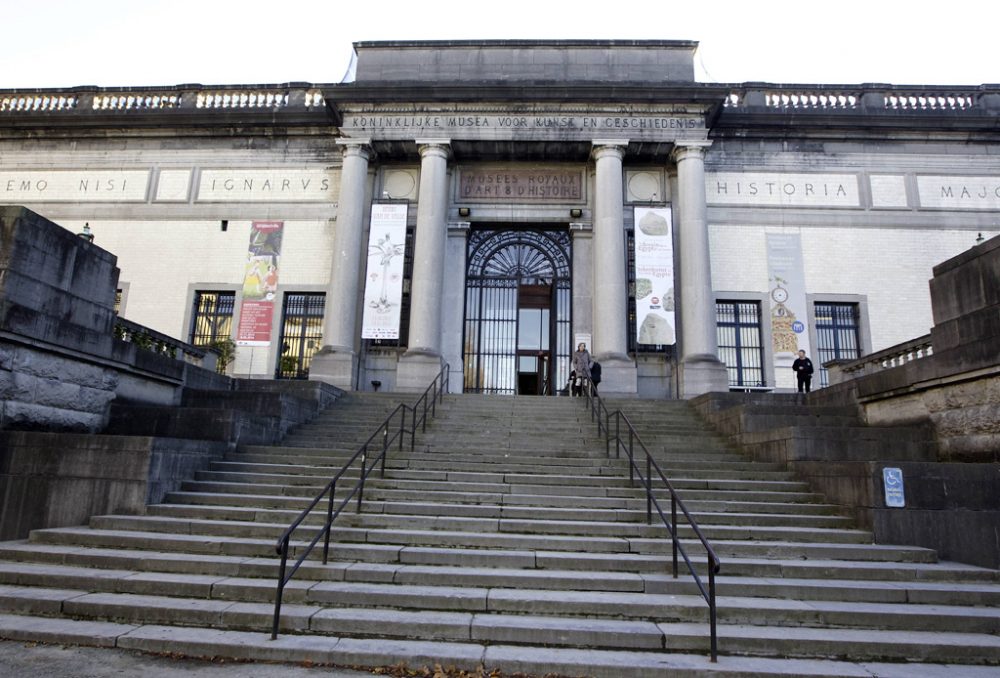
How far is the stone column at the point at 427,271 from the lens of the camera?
1678 cm

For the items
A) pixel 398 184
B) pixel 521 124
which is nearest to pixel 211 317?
pixel 398 184

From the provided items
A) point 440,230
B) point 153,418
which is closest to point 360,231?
point 440,230

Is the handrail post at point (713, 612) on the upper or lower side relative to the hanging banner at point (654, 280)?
lower

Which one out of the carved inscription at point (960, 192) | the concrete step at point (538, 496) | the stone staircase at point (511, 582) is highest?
the carved inscription at point (960, 192)

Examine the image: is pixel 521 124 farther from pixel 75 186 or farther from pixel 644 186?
pixel 75 186

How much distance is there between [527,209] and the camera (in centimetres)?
1958

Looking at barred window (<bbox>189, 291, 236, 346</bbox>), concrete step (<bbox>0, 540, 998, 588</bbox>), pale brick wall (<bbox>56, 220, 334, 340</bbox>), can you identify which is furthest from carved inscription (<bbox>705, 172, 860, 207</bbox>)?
barred window (<bbox>189, 291, 236, 346</bbox>)

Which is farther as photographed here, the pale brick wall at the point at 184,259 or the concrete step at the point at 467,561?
the pale brick wall at the point at 184,259

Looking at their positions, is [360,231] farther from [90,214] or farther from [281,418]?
[90,214]

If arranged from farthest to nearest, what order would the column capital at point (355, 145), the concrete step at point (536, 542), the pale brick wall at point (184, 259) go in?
the pale brick wall at point (184, 259), the column capital at point (355, 145), the concrete step at point (536, 542)

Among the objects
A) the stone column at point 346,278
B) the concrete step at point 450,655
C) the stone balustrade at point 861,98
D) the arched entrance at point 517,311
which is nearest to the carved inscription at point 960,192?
the stone balustrade at point 861,98

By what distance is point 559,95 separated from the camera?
60.0 feet

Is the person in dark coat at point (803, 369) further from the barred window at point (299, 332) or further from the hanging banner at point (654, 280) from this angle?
the barred window at point (299, 332)

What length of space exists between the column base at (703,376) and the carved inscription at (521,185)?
21.0ft
